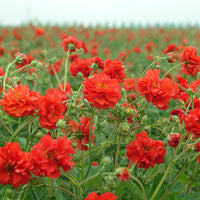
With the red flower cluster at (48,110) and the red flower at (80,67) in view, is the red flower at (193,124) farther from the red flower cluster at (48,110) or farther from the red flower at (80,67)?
the red flower at (80,67)

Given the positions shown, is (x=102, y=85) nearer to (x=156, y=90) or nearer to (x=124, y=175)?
(x=156, y=90)

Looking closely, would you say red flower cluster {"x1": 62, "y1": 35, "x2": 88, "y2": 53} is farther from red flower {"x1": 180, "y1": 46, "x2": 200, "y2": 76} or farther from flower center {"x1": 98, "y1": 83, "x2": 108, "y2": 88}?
flower center {"x1": 98, "y1": 83, "x2": 108, "y2": 88}

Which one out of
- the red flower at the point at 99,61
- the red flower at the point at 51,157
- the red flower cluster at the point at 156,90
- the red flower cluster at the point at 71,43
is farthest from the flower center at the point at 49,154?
the red flower cluster at the point at 71,43

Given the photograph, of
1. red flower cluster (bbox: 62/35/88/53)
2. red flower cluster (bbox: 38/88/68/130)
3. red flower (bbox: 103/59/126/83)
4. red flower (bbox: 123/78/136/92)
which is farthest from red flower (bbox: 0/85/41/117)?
red flower (bbox: 123/78/136/92)

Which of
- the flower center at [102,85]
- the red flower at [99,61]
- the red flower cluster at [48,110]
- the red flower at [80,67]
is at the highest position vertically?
the red flower at [99,61]

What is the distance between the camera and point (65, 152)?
3.33 feet

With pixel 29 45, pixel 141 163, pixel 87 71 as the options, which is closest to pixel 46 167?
pixel 141 163

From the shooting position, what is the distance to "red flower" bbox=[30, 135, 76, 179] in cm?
97

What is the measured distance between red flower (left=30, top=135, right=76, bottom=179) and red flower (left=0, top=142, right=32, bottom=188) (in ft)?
0.09

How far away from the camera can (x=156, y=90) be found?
3.44 feet

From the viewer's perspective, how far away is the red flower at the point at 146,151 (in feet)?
3.67

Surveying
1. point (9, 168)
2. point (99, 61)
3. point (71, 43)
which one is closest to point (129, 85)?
point (71, 43)

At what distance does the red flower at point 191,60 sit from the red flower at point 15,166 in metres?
0.96

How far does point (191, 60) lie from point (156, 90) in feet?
1.77
